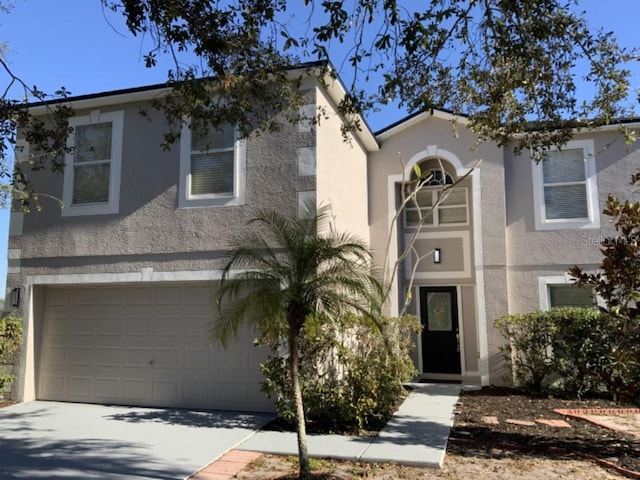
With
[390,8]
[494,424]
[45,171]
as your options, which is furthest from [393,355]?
[45,171]

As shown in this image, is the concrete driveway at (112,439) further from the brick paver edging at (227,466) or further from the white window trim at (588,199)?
the white window trim at (588,199)

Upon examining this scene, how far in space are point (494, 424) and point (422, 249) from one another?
18.8 ft

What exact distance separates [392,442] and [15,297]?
796 cm

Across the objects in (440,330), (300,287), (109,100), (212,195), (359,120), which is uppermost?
(109,100)

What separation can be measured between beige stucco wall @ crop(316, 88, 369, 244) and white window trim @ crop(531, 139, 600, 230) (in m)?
4.04

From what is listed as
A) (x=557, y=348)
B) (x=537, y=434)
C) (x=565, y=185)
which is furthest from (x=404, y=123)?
(x=537, y=434)

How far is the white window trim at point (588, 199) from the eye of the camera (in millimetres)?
11844

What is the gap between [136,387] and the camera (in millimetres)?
9883

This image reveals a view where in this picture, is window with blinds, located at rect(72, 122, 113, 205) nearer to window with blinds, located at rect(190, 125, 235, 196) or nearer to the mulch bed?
window with blinds, located at rect(190, 125, 235, 196)

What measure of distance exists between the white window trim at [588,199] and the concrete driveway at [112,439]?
306 inches

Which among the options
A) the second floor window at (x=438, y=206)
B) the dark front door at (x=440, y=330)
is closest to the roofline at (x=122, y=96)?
the second floor window at (x=438, y=206)

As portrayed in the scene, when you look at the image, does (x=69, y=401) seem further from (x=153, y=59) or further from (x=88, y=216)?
(x=153, y=59)

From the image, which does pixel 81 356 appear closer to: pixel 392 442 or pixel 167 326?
pixel 167 326

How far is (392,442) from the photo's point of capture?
720 cm
